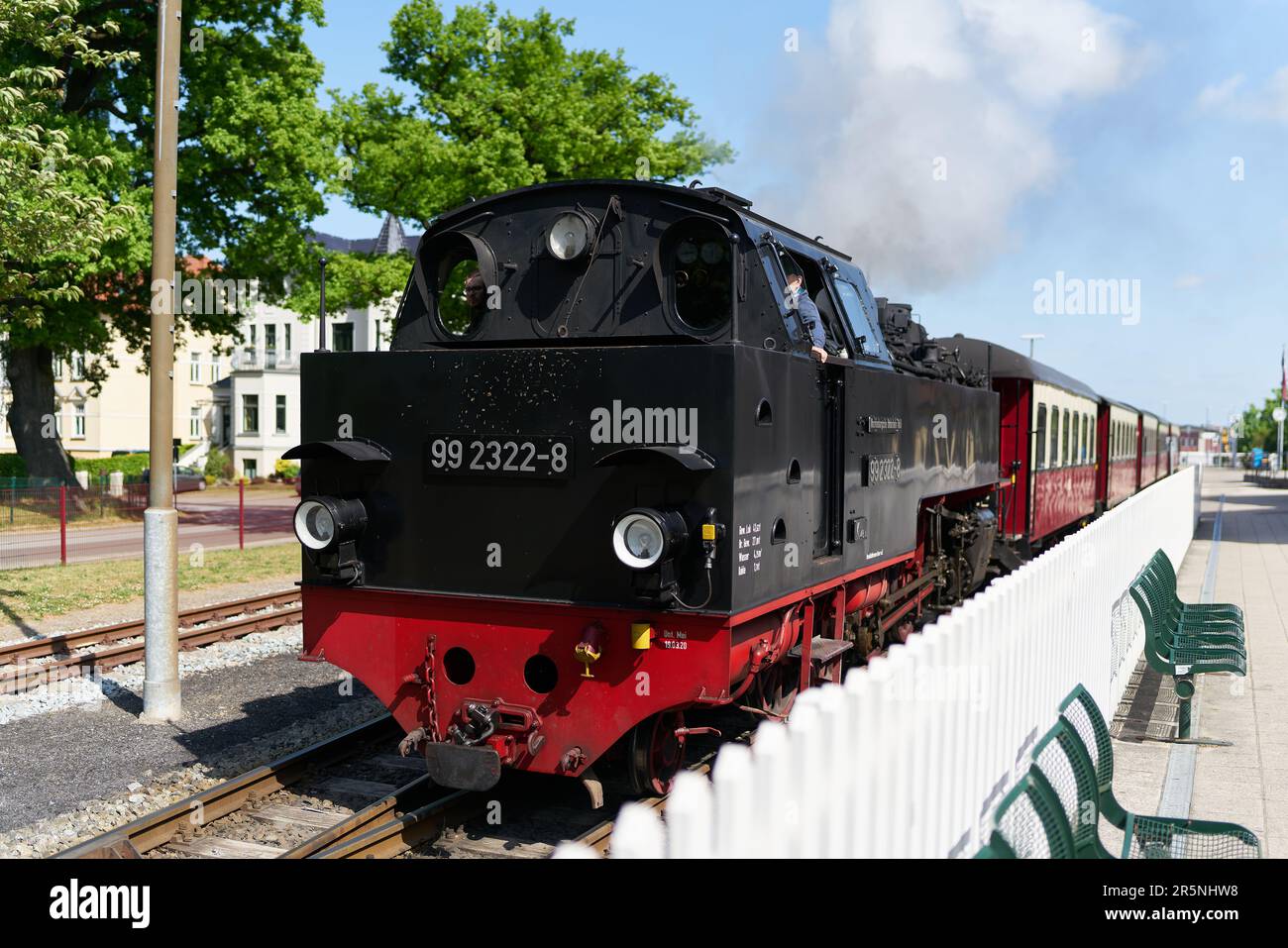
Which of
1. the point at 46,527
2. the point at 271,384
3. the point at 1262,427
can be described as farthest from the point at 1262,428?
the point at 46,527

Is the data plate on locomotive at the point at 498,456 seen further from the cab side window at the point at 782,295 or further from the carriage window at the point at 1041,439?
the carriage window at the point at 1041,439

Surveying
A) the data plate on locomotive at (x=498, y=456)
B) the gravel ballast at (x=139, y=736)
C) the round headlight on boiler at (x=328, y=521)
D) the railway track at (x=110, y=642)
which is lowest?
the gravel ballast at (x=139, y=736)

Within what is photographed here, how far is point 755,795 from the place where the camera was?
7.97 ft

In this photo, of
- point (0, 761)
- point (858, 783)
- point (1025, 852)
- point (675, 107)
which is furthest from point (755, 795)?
point (675, 107)

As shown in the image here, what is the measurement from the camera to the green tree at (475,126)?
67.9 ft

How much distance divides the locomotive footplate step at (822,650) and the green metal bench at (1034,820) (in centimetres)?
247

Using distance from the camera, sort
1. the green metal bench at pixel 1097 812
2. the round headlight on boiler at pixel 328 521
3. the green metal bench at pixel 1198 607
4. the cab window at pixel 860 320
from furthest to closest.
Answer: the green metal bench at pixel 1198 607 < the cab window at pixel 860 320 < the round headlight on boiler at pixel 328 521 < the green metal bench at pixel 1097 812

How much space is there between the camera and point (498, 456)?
5.60 meters

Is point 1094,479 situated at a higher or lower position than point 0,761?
higher

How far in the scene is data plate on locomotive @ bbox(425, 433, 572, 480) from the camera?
545 cm

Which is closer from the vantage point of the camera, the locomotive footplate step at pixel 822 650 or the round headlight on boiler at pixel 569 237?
the round headlight on boiler at pixel 569 237

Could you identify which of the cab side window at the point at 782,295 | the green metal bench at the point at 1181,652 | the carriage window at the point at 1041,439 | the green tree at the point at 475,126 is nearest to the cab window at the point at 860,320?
the cab side window at the point at 782,295
